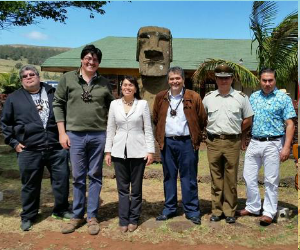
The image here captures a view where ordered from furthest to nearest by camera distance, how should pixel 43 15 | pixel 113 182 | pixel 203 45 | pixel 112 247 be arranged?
1. pixel 203 45
2. pixel 43 15
3. pixel 113 182
4. pixel 112 247

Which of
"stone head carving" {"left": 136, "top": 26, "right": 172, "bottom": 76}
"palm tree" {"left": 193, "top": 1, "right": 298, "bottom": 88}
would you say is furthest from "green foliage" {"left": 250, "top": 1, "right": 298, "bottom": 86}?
"stone head carving" {"left": 136, "top": 26, "right": 172, "bottom": 76}

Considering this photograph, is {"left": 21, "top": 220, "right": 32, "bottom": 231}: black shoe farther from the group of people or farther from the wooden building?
the wooden building

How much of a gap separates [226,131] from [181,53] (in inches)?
411

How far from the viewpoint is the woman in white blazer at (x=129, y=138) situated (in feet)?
12.4

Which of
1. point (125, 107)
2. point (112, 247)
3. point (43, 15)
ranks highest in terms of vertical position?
point (43, 15)

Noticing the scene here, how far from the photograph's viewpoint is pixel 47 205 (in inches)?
193

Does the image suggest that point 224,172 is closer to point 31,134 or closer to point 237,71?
point 31,134

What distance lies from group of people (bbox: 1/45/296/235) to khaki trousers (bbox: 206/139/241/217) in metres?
0.01

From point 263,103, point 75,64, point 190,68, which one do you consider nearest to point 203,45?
point 190,68

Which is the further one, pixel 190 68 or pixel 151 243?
pixel 190 68

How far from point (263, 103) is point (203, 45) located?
11.8m

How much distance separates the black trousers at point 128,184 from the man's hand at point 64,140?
20.7 inches

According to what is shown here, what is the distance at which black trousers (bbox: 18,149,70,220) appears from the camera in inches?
158

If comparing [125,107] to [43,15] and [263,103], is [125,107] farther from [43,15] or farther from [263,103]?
[43,15]
